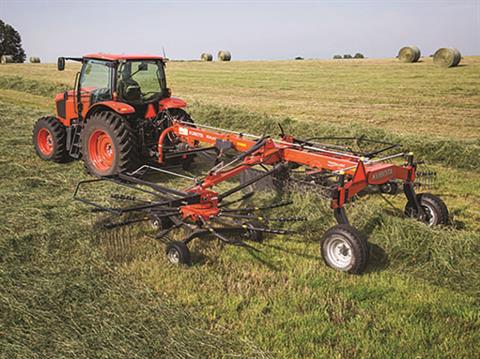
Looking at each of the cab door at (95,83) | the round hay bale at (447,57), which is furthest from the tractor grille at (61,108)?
the round hay bale at (447,57)

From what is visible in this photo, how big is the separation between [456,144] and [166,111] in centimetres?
547

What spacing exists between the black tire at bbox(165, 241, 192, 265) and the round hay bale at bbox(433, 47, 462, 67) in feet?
76.4

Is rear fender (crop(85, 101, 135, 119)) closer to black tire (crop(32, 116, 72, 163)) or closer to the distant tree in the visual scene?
black tire (crop(32, 116, 72, 163))

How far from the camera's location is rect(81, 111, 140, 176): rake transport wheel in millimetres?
6820

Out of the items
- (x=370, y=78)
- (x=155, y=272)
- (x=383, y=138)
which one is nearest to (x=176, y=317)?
(x=155, y=272)

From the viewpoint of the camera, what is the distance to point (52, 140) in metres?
7.98

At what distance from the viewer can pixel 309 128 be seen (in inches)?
402

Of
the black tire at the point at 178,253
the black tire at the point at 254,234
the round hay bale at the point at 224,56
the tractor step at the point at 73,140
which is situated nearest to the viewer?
the black tire at the point at 178,253

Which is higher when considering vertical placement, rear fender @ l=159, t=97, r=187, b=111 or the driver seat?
the driver seat

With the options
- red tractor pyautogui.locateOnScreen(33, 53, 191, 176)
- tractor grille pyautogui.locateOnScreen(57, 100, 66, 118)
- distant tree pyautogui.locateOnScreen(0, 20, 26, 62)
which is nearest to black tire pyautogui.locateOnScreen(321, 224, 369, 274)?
red tractor pyautogui.locateOnScreen(33, 53, 191, 176)

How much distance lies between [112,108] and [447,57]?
862 inches

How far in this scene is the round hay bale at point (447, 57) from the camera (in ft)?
77.2

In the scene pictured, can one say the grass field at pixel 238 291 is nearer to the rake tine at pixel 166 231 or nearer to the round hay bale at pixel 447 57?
the rake tine at pixel 166 231

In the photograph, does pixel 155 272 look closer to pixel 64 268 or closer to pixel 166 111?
pixel 64 268
